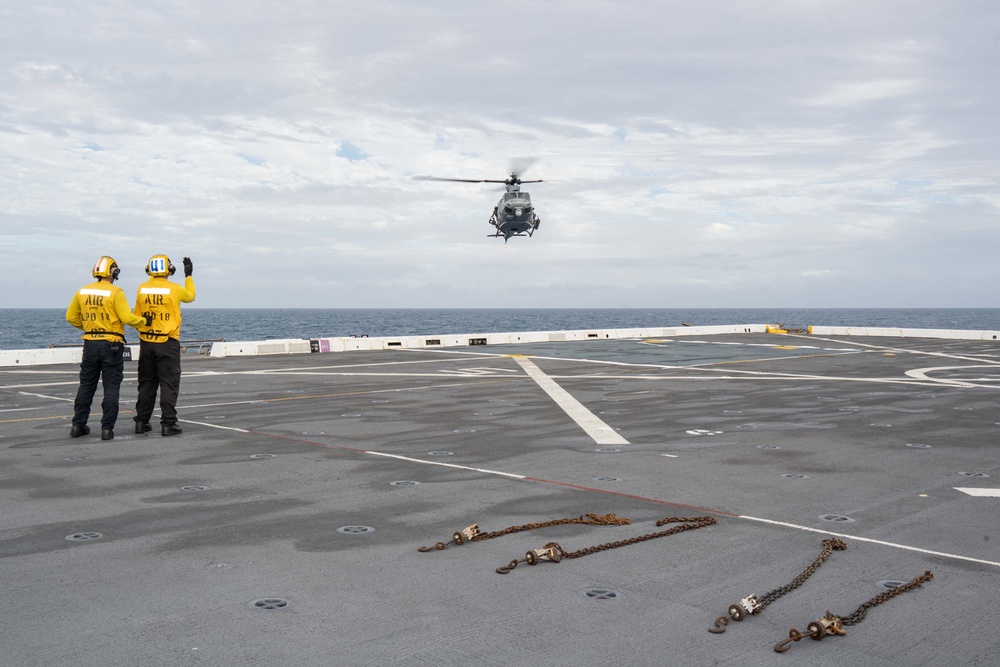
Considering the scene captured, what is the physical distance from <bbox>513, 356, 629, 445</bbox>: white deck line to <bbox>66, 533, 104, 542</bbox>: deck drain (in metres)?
6.49

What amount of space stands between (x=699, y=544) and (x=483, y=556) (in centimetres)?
165

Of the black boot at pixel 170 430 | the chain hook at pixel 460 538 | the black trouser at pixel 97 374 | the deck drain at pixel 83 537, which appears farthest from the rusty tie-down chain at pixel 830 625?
Result: the black trouser at pixel 97 374

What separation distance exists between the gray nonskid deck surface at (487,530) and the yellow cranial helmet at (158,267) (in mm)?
2358

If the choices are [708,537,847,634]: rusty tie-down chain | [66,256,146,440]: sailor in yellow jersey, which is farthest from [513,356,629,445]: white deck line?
[66,256,146,440]: sailor in yellow jersey

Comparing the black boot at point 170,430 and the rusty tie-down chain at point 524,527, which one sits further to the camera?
the black boot at point 170,430

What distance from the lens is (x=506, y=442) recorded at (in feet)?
37.4

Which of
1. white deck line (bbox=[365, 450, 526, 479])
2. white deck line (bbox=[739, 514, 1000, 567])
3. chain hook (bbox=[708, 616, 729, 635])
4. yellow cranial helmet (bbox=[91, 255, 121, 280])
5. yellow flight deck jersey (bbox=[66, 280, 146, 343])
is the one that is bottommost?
chain hook (bbox=[708, 616, 729, 635])

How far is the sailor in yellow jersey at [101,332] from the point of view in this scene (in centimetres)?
1181

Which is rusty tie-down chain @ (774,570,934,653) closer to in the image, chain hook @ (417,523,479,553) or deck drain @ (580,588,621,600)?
deck drain @ (580,588,621,600)

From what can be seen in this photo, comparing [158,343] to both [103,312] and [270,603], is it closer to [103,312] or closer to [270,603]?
[103,312]

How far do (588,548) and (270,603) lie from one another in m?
2.34

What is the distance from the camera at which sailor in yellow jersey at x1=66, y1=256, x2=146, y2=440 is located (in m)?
11.8

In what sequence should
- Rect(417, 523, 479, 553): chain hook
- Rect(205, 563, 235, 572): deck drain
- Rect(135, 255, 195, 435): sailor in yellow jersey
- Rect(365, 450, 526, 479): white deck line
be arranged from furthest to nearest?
Rect(135, 255, 195, 435): sailor in yellow jersey
Rect(365, 450, 526, 479): white deck line
Rect(417, 523, 479, 553): chain hook
Rect(205, 563, 235, 572): deck drain

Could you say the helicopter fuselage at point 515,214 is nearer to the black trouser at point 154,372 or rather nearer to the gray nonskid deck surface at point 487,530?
the gray nonskid deck surface at point 487,530
